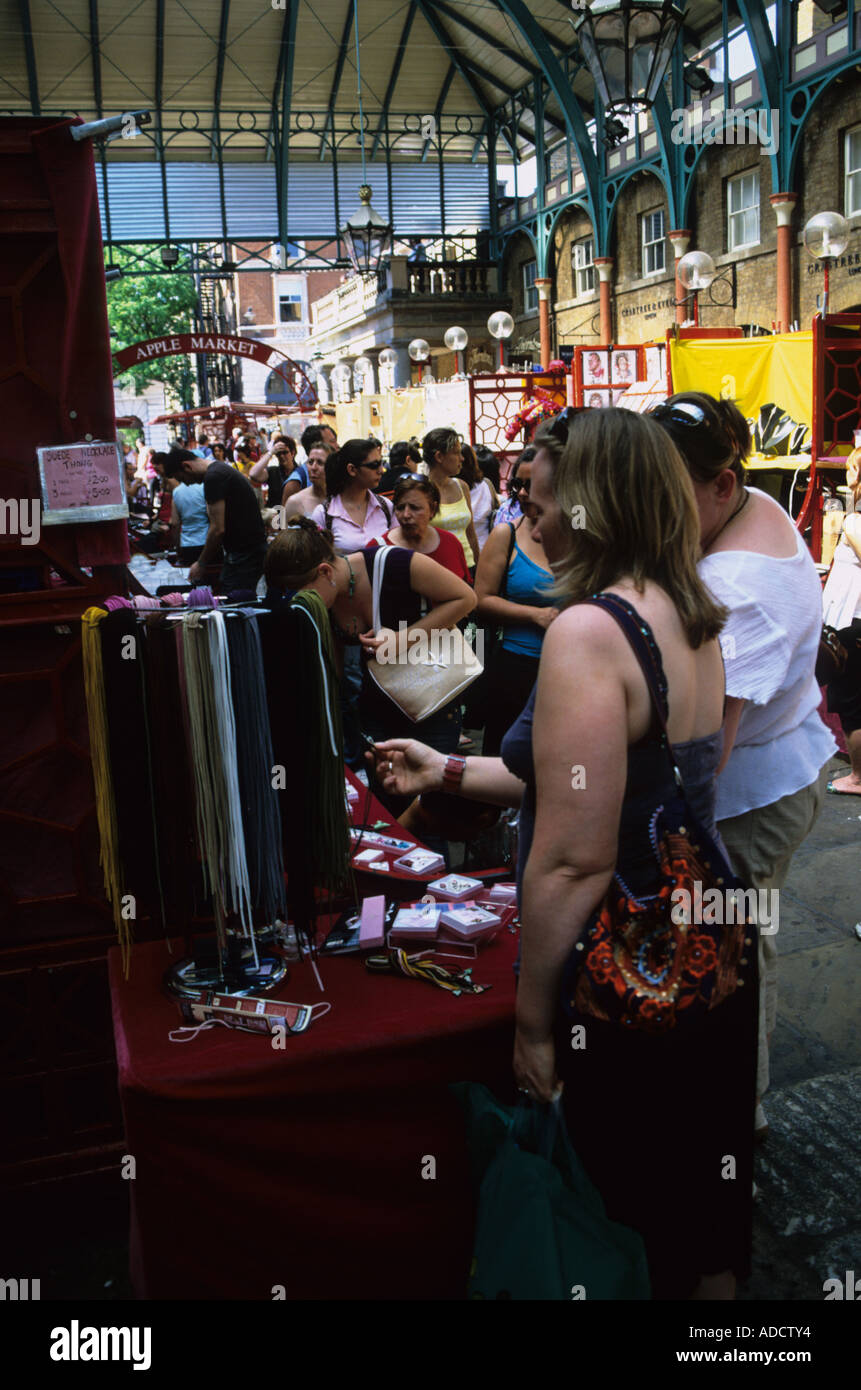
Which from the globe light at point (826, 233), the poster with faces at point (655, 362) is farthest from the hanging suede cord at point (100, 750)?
the globe light at point (826, 233)

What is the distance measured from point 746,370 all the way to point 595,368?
6.11 ft

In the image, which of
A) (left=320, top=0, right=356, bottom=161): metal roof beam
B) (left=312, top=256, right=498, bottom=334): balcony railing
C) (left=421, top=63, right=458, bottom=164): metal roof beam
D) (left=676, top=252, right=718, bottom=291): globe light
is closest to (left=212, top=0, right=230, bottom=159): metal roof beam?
(left=320, top=0, right=356, bottom=161): metal roof beam

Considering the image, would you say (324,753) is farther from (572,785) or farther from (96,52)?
(96,52)

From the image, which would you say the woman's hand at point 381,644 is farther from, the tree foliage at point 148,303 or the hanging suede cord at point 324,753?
the tree foliage at point 148,303

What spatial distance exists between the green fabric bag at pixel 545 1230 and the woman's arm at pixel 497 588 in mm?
2708

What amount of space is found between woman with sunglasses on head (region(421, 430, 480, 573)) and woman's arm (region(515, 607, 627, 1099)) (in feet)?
15.4

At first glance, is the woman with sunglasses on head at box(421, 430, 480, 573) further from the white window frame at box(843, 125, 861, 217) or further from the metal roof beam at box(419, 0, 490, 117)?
the metal roof beam at box(419, 0, 490, 117)

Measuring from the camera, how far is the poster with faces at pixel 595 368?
12539 mm

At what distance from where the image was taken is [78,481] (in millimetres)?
2521

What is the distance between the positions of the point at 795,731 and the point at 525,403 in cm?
1220

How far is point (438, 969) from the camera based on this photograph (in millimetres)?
2191

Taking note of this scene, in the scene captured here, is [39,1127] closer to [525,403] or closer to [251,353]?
[525,403]

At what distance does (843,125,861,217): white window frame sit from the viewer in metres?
15.8
